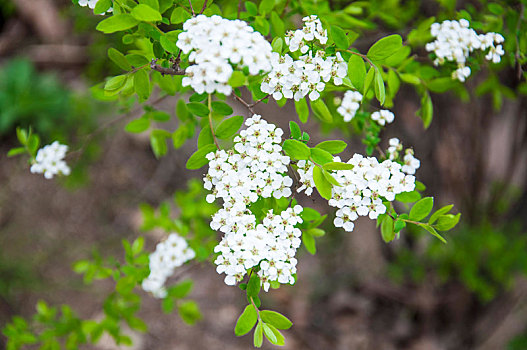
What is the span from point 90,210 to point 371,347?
193cm

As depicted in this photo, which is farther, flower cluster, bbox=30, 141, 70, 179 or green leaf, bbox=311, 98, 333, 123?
flower cluster, bbox=30, 141, 70, 179

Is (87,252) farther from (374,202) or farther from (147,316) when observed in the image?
(374,202)

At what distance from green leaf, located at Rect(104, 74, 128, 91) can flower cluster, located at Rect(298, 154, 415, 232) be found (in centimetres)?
38

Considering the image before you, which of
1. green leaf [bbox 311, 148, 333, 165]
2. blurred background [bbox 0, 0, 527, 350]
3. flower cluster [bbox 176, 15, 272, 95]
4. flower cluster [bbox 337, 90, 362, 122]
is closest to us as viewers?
flower cluster [bbox 176, 15, 272, 95]

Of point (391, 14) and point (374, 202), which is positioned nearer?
point (374, 202)

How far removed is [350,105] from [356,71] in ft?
0.79

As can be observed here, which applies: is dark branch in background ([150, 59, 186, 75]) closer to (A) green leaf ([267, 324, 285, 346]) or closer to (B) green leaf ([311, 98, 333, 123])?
(B) green leaf ([311, 98, 333, 123])

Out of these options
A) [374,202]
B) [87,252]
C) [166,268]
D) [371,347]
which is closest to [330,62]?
[374,202]

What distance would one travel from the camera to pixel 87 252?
8.32 feet

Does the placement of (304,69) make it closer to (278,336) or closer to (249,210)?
(249,210)

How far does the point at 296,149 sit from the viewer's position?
72cm

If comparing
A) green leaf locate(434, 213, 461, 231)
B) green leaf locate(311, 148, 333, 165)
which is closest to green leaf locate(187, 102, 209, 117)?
green leaf locate(311, 148, 333, 165)

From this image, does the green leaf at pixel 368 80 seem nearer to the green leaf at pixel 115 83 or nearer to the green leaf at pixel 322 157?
the green leaf at pixel 322 157

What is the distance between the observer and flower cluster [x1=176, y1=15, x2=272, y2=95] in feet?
2.02
